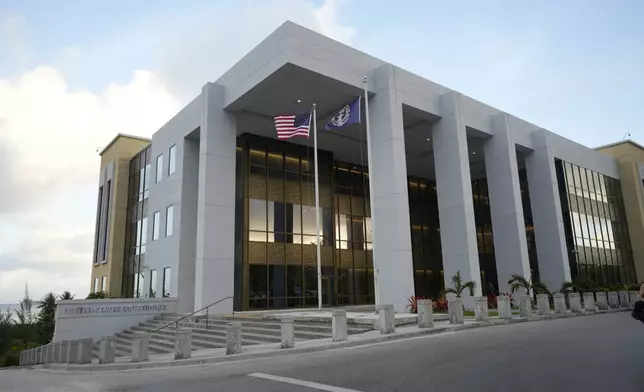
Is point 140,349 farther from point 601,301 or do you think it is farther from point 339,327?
point 601,301

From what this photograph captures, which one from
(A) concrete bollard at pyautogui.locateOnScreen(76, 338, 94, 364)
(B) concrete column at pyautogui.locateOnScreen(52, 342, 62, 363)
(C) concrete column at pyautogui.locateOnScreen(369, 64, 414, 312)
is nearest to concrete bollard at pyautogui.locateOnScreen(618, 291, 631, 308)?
(C) concrete column at pyautogui.locateOnScreen(369, 64, 414, 312)

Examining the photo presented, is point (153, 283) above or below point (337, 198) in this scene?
below

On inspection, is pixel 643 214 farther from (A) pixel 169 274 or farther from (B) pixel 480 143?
(A) pixel 169 274

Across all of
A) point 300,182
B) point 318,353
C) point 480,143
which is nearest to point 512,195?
point 480,143

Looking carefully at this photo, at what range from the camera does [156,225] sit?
3400 cm

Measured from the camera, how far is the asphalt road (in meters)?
7.29

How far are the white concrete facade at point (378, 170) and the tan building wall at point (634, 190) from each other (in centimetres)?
1674

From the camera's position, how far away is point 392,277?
22922 millimetres

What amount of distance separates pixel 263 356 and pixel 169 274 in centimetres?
1999

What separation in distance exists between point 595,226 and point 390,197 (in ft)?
86.8

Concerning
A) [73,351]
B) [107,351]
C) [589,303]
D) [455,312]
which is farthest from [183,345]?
[589,303]

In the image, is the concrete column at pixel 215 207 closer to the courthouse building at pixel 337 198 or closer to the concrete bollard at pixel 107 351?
the courthouse building at pixel 337 198

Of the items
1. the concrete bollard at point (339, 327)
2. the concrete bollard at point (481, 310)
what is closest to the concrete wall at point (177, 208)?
the concrete bollard at point (339, 327)

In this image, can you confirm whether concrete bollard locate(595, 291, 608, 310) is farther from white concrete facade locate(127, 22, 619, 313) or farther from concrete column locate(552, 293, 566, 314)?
concrete column locate(552, 293, 566, 314)
